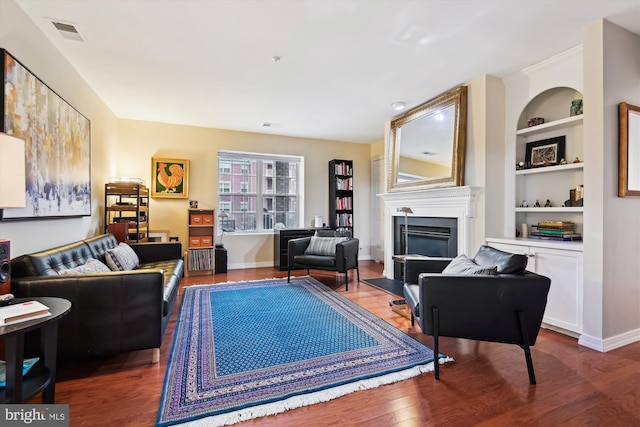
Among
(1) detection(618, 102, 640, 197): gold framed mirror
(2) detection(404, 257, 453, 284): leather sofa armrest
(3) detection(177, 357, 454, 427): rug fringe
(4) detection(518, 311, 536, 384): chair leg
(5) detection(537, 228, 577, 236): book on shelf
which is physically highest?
(1) detection(618, 102, 640, 197): gold framed mirror

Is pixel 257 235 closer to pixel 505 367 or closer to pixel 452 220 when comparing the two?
pixel 452 220

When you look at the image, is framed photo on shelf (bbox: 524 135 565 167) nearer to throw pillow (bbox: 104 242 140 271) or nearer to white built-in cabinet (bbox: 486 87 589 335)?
white built-in cabinet (bbox: 486 87 589 335)

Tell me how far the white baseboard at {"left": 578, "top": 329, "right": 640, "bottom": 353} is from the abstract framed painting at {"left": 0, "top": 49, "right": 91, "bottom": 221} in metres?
4.36

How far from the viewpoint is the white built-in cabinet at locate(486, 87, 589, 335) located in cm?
264

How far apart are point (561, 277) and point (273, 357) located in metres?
2.58

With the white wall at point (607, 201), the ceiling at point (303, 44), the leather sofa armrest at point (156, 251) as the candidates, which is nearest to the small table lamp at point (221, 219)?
the leather sofa armrest at point (156, 251)

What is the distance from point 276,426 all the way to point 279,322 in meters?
1.37

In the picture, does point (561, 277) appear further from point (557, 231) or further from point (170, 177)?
point (170, 177)

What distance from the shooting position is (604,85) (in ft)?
8.01

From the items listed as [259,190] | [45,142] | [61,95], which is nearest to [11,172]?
A: [45,142]

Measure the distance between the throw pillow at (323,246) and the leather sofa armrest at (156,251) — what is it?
1.80 metres

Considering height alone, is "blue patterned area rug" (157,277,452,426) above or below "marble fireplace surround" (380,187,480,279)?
below

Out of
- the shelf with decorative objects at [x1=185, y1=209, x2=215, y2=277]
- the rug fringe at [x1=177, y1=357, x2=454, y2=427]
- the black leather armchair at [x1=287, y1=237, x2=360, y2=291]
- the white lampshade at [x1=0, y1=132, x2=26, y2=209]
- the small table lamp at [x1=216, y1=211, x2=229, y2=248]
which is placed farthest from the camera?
the small table lamp at [x1=216, y1=211, x2=229, y2=248]

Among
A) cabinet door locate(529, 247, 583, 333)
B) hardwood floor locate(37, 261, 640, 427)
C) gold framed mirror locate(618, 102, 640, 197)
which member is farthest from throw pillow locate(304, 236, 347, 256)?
gold framed mirror locate(618, 102, 640, 197)
